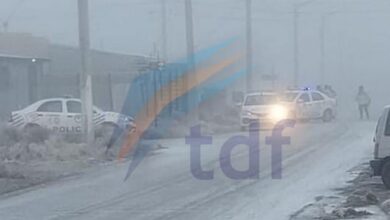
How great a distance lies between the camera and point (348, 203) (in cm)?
1596

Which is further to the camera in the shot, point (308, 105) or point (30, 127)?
point (308, 105)

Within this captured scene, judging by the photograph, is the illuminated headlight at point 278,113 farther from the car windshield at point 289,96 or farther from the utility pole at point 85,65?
the utility pole at point 85,65

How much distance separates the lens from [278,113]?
4575 centimetres

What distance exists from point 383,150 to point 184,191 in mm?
3707

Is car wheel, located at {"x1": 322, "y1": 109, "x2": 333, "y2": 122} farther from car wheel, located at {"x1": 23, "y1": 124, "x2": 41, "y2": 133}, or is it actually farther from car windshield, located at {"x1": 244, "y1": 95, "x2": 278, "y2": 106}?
car wheel, located at {"x1": 23, "y1": 124, "x2": 41, "y2": 133}

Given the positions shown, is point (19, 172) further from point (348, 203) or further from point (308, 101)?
point (308, 101)

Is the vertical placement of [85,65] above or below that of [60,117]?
above

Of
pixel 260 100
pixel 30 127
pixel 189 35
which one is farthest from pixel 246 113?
pixel 30 127

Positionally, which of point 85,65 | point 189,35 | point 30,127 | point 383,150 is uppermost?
point 189,35

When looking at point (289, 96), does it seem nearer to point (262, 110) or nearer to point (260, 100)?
point (260, 100)

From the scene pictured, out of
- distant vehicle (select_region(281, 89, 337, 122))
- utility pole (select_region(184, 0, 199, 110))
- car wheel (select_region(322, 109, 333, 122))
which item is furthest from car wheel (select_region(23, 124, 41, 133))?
car wheel (select_region(322, 109, 333, 122))

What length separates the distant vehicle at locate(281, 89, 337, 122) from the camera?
48.1 metres

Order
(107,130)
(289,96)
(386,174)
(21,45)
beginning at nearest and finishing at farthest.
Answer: (386,174) < (107,130) < (289,96) < (21,45)

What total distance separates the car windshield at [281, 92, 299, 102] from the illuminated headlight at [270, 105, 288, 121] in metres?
1.23
